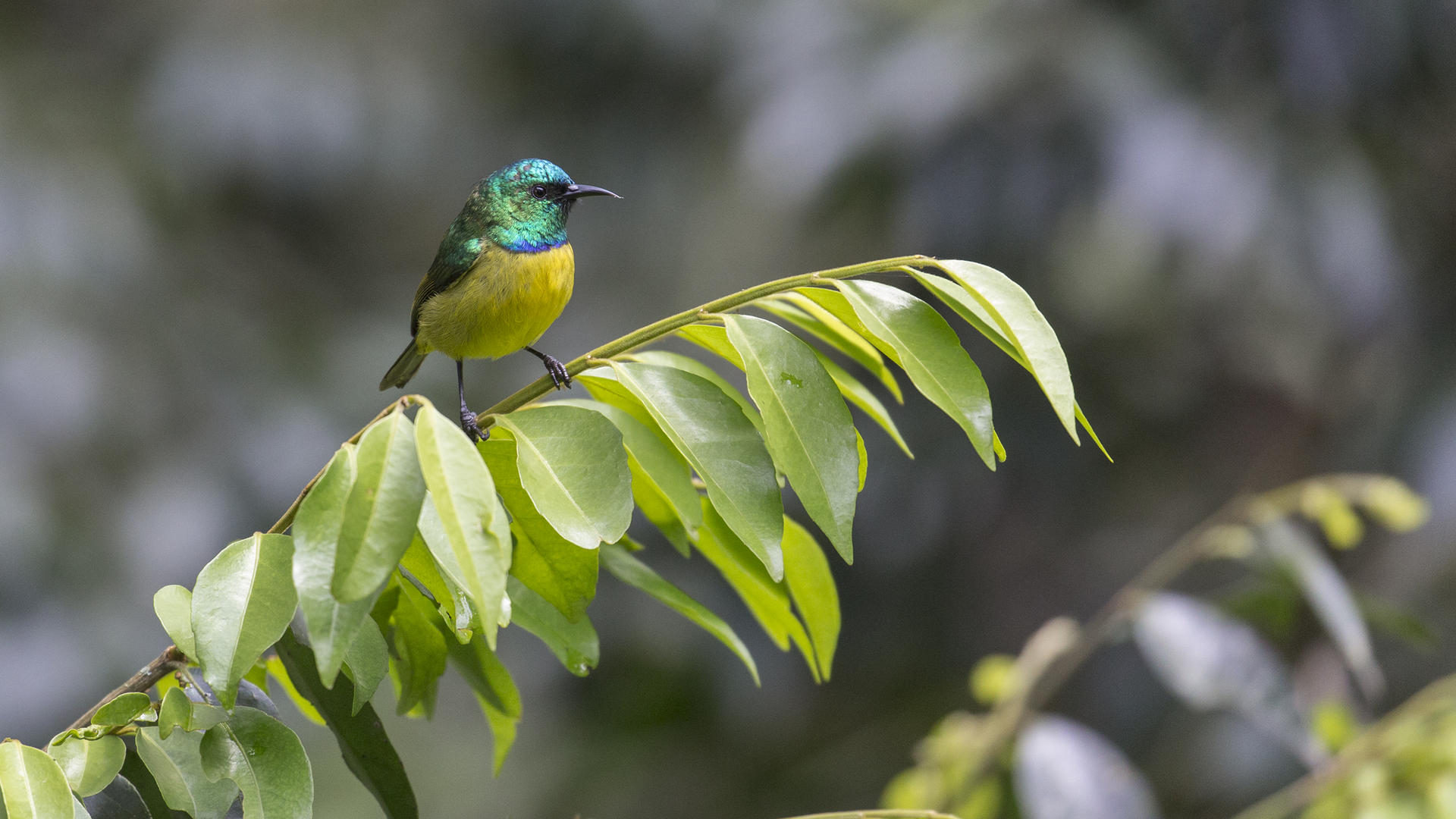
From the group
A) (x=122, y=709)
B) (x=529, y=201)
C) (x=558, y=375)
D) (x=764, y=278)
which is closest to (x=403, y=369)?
(x=529, y=201)

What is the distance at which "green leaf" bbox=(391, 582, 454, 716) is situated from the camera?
767mm

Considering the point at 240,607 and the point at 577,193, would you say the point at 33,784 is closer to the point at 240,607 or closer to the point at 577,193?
the point at 240,607

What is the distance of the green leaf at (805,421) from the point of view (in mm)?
622

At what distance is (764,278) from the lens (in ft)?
17.3

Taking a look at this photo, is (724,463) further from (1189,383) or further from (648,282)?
(648,282)

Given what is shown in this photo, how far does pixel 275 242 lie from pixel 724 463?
5016 mm

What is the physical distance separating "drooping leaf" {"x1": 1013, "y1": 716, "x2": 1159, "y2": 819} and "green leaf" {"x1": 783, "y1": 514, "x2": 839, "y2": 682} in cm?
54

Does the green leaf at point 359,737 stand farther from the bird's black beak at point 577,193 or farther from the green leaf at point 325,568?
the bird's black beak at point 577,193

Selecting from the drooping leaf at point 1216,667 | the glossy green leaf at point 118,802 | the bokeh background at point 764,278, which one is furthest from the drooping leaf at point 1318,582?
the bokeh background at point 764,278

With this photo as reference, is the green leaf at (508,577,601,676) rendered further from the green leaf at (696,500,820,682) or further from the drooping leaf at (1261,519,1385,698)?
the drooping leaf at (1261,519,1385,698)

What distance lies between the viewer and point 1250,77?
3113mm

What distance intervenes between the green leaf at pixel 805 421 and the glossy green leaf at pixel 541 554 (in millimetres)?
139

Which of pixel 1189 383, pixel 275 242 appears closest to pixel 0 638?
pixel 275 242

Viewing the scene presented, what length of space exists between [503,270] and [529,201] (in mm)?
113
